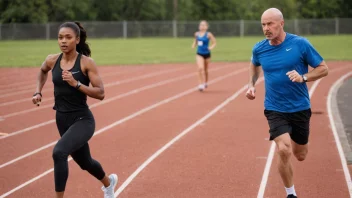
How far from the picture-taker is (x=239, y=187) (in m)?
7.71

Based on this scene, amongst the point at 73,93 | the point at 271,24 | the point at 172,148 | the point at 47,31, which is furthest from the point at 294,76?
the point at 47,31

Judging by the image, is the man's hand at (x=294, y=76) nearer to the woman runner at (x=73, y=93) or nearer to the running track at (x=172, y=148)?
the running track at (x=172, y=148)

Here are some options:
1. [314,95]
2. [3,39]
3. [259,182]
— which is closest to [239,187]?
[259,182]

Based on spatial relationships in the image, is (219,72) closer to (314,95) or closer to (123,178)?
(314,95)

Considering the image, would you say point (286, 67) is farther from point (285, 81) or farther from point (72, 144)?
point (72, 144)

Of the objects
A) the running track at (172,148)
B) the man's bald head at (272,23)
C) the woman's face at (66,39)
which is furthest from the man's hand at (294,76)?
the woman's face at (66,39)

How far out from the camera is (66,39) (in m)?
6.33

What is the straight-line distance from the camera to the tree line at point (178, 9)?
64812mm

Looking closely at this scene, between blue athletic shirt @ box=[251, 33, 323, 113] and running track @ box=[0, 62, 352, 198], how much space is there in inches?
44.7

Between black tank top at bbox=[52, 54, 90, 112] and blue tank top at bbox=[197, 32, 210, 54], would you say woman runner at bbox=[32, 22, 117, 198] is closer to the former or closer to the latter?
black tank top at bbox=[52, 54, 90, 112]

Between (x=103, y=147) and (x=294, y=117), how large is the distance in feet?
13.7

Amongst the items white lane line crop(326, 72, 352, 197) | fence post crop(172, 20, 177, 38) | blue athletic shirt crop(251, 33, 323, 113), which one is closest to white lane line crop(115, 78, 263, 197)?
blue athletic shirt crop(251, 33, 323, 113)

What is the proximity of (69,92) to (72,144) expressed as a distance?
51cm

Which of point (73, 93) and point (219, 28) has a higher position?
point (73, 93)
